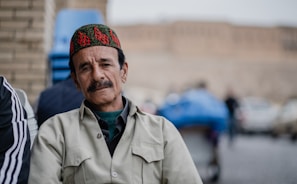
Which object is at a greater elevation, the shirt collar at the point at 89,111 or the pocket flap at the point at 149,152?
→ the shirt collar at the point at 89,111

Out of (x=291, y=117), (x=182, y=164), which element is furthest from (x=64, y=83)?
(x=291, y=117)

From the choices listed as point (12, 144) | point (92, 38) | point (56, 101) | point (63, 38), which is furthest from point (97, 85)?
point (63, 38)

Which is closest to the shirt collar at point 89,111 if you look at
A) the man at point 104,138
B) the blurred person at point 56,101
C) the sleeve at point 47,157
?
the man at point 104,138

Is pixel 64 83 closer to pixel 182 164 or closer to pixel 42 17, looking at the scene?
pixel 182 164

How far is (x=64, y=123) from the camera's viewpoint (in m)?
2.34

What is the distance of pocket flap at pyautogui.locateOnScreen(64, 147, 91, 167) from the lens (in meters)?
2.23

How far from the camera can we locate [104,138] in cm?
232

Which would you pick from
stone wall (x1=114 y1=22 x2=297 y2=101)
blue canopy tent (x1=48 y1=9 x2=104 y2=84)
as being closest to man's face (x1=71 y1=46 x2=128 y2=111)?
blue canopy tent (x1=48 y1=9 x2=104 y2=84)

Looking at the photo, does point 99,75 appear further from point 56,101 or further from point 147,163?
point 56,101

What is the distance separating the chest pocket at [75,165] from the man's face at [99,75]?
0.87 feet

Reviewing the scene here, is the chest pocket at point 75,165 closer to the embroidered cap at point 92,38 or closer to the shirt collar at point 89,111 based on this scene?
the shirt collar at point 89,111

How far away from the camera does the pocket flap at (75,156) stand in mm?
2230

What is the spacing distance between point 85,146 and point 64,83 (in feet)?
4.06

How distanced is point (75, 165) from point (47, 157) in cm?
12
